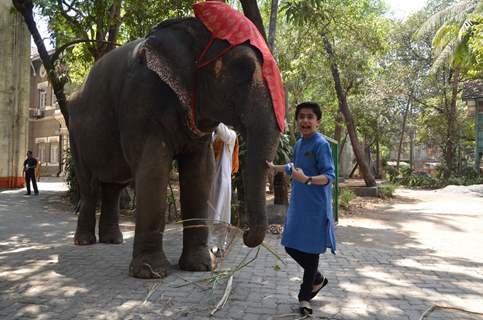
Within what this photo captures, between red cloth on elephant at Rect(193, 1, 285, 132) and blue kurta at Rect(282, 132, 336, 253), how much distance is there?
32 cm

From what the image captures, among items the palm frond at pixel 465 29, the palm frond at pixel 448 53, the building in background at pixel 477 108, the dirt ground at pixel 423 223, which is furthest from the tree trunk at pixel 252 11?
the building in background at pixel 477 108

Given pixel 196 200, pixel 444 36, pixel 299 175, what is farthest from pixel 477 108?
pixel 299 175

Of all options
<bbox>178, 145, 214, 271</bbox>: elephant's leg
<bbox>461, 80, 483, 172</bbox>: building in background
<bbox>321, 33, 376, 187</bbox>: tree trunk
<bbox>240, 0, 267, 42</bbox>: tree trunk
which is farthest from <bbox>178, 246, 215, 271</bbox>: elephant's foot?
<bbox>461, 80, 483, 172</bbox>: building in background

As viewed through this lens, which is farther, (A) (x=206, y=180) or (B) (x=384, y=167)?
(B) (x=384, y=167)

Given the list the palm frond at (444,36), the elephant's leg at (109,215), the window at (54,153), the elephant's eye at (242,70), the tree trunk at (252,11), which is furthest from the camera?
the window at (54,153)

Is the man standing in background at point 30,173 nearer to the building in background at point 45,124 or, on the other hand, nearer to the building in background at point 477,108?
the building in background at point 45,124

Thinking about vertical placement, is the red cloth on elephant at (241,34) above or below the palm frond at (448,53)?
below

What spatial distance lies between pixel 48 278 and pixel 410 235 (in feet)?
22.3

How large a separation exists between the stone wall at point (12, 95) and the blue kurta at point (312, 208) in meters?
17.9

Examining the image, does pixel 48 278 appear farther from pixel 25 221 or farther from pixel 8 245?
pixel 25 221

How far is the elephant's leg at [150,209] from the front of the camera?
14.8 ft

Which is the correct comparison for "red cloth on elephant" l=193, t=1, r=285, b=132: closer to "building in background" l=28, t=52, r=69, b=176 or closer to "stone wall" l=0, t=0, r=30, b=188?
"stone wall" l=0, t=0, r=30, b=188

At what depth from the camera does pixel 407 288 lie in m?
4.52

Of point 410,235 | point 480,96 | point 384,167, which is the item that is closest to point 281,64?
point 410,235
